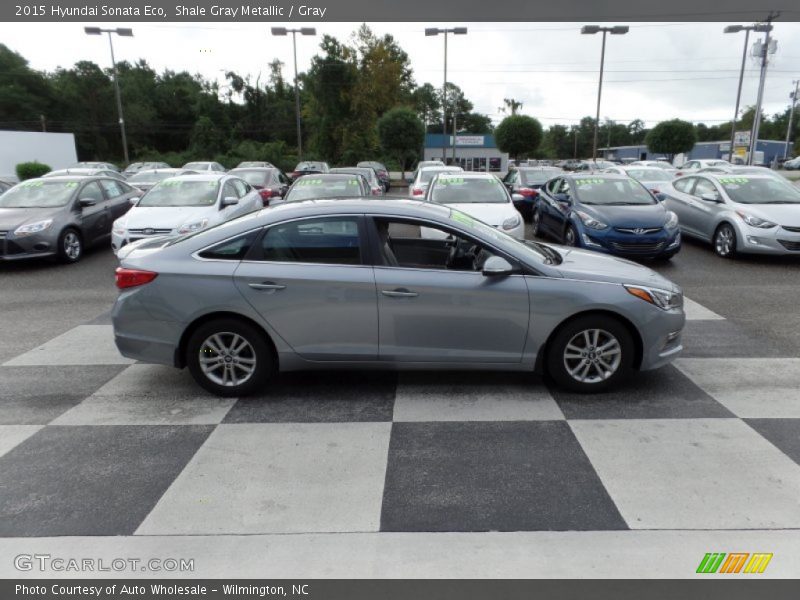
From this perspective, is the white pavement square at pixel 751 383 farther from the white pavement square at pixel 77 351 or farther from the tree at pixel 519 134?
the tree at pixel 519 134

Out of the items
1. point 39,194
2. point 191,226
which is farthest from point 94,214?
point 191,226

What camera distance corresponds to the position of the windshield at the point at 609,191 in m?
10.5

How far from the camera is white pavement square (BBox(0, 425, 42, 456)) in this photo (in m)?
3.98

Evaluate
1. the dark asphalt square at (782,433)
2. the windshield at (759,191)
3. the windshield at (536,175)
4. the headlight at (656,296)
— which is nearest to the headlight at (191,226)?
the headlight at (656,296)

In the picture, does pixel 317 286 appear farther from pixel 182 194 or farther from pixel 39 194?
pixel 39 194

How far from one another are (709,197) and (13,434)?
38.4ft

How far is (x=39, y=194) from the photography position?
35.9 feet

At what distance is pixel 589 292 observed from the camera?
443cm

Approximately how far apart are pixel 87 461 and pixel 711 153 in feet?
297

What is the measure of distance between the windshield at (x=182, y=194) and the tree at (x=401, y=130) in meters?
30.0

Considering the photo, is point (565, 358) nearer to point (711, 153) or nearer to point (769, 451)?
point (769, 451)
